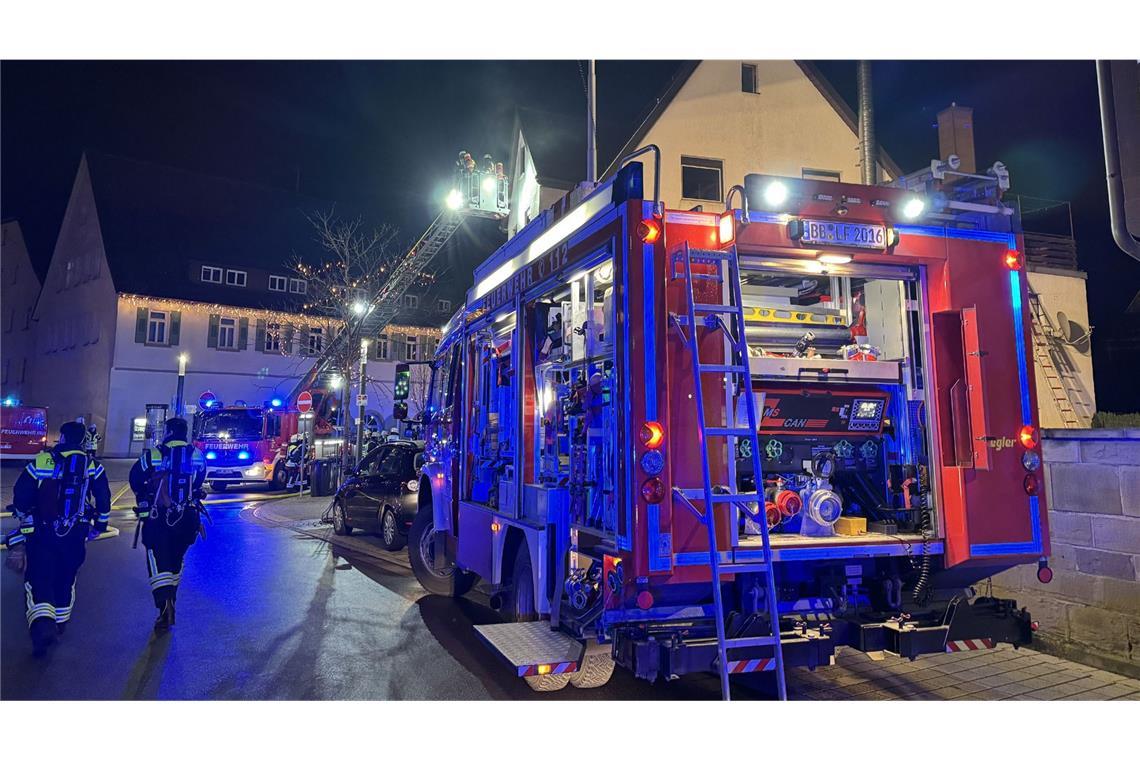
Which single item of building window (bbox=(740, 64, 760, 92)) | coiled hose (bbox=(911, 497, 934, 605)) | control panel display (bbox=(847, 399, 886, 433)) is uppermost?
building window (bbox=(740, 64, 760, 92))

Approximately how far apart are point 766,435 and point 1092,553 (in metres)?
2.91

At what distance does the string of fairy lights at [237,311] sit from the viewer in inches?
1195

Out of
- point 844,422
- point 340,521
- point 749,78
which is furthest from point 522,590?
point 749,78

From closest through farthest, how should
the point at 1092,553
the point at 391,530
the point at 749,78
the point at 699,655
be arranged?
the point at 699,655, the point at 1092,553, the point at 391,530, the point at 749,78

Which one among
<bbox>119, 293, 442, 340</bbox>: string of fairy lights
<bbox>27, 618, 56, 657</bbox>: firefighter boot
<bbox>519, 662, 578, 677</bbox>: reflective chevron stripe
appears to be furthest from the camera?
<bbox>119, 293, 442, 340</bbox>: string of fairy lights

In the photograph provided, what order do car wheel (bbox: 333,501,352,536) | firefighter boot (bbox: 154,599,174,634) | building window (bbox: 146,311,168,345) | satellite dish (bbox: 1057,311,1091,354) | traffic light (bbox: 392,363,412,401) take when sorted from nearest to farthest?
firefighter boot (bbox: 154,599,174,634), traffic light (bbox: 392,363,412,401), car wheel (bbox: 333,501,352,536), satellite dish (bbox: 1057,311,1091,354), building window (bbox: 146,311,168,345)

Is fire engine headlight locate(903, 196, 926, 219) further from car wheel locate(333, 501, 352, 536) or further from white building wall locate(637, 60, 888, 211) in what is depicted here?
white building wall locate(637, 60, 888, 211)

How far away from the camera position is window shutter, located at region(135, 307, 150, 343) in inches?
1190

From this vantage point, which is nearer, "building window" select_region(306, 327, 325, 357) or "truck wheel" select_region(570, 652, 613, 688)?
"truck wheel" select_region(570, 652, 613, 688)

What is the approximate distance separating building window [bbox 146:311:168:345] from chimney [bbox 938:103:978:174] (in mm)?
30226

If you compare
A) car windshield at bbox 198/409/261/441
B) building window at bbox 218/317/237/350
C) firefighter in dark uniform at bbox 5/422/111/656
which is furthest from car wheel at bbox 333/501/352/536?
building window at bbox 218/317/237/350

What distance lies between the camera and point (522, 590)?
17.1 ft

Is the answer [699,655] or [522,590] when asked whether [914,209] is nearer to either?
[699,655]

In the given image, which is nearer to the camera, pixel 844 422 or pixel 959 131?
pixel 844 422
